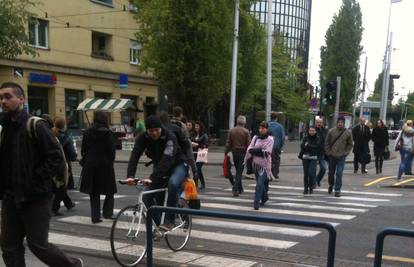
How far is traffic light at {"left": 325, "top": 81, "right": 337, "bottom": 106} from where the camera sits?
19172 mm

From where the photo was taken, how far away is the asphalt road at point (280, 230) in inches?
186

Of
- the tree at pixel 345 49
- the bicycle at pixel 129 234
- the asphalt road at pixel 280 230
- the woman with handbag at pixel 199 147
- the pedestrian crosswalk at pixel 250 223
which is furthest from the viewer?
the tree at pixel 345 49

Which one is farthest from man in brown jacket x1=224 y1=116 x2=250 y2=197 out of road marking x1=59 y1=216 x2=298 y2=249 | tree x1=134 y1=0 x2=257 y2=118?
tree x1=134 y1=0 x2=257 y2=118


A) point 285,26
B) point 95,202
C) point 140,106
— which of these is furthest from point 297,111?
point 285,26

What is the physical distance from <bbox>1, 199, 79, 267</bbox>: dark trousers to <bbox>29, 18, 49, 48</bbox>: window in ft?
78.0

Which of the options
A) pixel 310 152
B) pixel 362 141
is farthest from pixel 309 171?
pixel 362 141

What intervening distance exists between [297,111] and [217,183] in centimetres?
3184

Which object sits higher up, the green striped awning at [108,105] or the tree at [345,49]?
the tree at [345,49]

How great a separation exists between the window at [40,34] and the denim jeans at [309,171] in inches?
756

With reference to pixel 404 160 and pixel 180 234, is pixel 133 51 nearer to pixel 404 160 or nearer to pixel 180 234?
pixel 404 160

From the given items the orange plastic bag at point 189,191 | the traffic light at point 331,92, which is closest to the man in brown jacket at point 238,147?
the orange plastic bag at point 189,191

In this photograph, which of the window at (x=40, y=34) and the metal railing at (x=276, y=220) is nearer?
the metal railing at (x=276, y=220)

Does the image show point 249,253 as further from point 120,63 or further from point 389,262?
point 120,63

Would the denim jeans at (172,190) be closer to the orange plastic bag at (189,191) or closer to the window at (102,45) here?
the orange plastic bag at (189,191)
